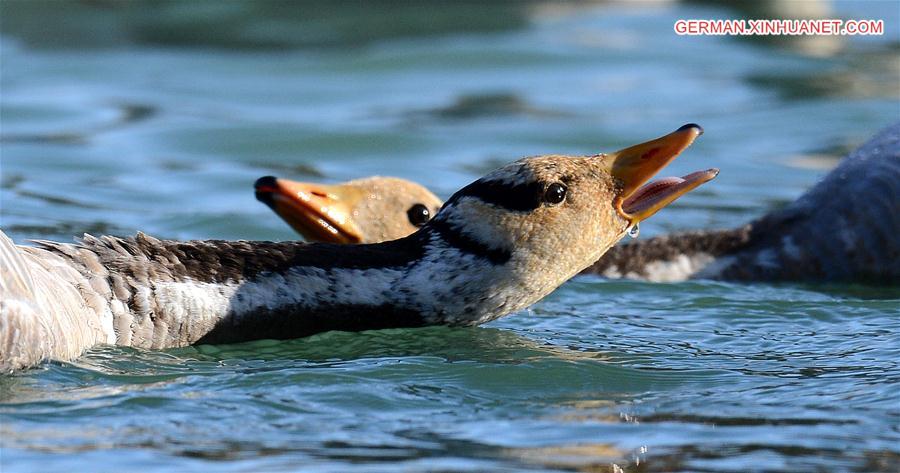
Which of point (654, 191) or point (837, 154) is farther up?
point (837, 154)

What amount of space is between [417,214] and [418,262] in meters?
1.55

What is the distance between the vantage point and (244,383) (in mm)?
6277

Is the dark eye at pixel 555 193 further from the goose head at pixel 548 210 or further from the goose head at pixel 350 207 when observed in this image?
the goose head at pixel 350 207

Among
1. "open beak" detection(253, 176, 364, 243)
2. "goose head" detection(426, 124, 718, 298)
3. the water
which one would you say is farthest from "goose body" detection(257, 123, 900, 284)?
"goose head" detection(426, 124, 718, 298)

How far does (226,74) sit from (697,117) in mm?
5091

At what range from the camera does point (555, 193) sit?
6875mm

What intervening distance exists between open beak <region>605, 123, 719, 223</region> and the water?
672mm

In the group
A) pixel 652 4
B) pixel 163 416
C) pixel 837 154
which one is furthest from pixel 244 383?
pixel 652 4

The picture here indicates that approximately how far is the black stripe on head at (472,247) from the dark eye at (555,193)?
0.97 ft

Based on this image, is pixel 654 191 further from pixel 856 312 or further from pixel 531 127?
pixel 531 127

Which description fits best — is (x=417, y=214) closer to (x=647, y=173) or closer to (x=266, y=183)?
(x=266, y=183)

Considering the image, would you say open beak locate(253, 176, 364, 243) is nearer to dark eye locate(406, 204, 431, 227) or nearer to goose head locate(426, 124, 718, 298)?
dark eye locate(406, 204, 431, 227)

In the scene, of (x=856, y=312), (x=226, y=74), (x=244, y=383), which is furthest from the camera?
(x=226, y=74)

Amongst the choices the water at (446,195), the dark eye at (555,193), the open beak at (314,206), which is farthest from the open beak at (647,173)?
the open beak at (314,206)
